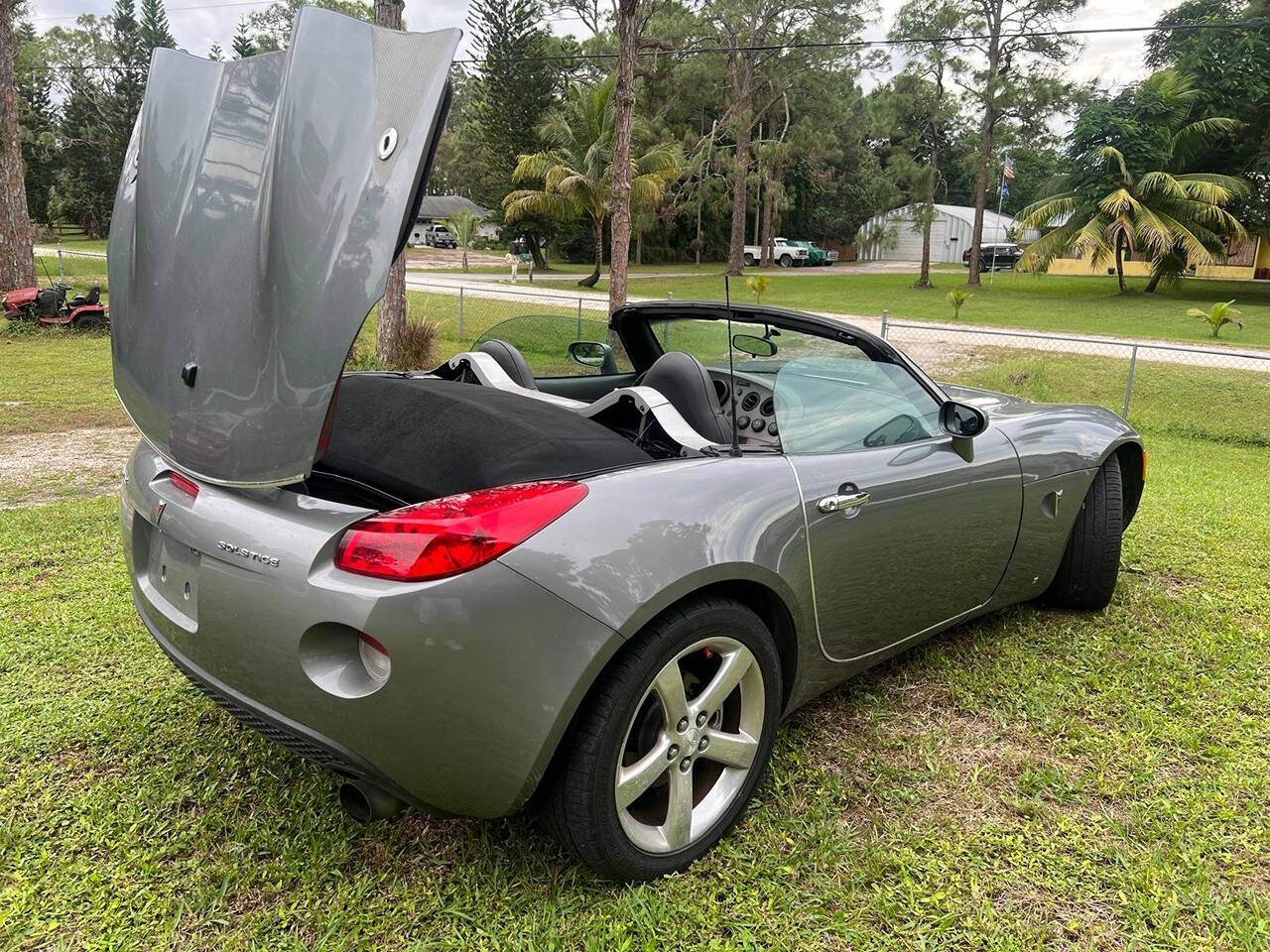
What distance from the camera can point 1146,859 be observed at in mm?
2354

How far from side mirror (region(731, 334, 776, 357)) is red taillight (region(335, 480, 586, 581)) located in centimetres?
152

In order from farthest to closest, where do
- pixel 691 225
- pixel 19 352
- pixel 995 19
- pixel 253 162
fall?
1. pixel 691 225
2. pixel 995 19
3. pixel 19 352
4. pixel 253 162

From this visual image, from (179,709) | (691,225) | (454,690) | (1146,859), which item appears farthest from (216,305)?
(691,225)

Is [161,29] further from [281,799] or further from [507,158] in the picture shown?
[281,799]

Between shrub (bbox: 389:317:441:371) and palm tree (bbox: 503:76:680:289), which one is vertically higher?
palm tree (bbox: 503:76:680:289)

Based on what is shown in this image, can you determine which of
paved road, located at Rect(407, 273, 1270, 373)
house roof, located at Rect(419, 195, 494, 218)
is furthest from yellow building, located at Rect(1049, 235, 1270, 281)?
house roof, located at Rect(419, 195, 494, 218)

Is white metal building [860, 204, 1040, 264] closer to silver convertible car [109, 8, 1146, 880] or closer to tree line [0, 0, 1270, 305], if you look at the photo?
tree line [0, 0, 1270, 305]

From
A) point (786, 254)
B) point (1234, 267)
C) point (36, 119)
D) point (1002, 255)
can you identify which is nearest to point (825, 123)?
point (786, 254)

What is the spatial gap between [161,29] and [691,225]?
3670cm

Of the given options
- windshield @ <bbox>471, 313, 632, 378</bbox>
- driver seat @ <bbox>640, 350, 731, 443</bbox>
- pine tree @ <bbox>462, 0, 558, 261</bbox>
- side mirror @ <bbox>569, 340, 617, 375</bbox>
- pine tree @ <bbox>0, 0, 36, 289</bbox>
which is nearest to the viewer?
driver seat @ <bbox>640, 350, 731, 443</bbox>

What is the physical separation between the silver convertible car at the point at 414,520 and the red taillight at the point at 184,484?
0.01m

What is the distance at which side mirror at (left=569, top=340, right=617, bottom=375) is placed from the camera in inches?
155

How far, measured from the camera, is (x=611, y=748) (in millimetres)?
1997

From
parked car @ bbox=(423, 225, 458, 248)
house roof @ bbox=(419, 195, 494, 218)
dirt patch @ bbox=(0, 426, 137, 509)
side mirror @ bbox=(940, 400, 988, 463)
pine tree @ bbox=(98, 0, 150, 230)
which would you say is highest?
pine tree @ bbox=(98, 0, 150, 230)
